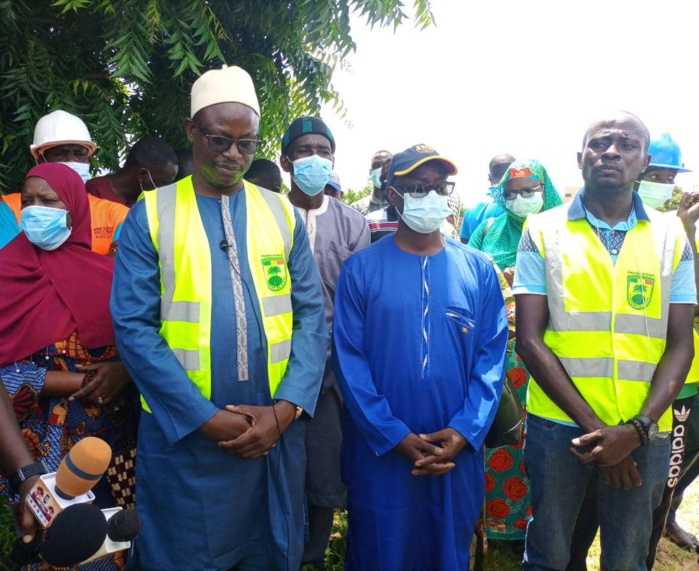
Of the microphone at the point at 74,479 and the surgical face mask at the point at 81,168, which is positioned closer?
the microphone at the point at 74,479

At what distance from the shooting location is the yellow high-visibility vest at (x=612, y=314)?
8.64 ft

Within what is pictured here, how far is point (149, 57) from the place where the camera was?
4340 millimetres

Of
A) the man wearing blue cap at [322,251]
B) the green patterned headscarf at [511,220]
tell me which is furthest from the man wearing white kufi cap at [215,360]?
the green patterned headscarf at [511,220]

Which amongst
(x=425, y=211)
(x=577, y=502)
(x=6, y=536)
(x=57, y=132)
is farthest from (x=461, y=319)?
(x=6, y=536)

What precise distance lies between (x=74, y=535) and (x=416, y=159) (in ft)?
7.14

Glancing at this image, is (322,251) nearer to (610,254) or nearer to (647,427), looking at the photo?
(610,254)

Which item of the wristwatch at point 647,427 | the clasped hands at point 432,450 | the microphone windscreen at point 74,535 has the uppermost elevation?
the microphone windscreen at point 74,535

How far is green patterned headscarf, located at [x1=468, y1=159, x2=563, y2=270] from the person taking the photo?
4027mm

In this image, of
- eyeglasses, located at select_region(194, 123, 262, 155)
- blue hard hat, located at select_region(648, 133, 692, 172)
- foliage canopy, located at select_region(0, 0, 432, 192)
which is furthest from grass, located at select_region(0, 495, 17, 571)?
blue hard hat, located at select_region(648, 133, 692, 172)

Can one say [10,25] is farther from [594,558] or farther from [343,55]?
[594,558]

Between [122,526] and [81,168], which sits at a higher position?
[81,168]

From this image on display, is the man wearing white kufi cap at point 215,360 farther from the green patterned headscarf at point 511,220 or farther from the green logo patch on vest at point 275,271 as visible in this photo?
the green patterned headscarf at point 511,220

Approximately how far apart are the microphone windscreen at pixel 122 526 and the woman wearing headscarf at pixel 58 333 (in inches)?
47.5

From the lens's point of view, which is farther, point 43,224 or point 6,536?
point 6,536
